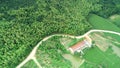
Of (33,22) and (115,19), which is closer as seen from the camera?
(33,22)

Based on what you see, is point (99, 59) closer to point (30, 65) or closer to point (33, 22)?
point (30, 65)

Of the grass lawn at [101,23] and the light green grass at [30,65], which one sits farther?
the grass lawn at [101,23]

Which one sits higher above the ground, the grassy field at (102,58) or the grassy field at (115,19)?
the grassy field at (115,19)

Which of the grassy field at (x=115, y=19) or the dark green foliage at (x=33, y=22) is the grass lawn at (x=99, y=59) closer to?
the dark green foliage at (x=33, y=22)

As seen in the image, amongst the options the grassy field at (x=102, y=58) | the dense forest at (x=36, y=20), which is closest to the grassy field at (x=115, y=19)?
the dense forest at (x=36, y=20)

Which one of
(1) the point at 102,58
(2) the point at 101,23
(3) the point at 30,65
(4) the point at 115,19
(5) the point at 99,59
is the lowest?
(1) the point at 102,58

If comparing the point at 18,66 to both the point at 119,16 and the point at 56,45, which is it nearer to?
the point at 56,45

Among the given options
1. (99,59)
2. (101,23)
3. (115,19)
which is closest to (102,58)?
(99,59)

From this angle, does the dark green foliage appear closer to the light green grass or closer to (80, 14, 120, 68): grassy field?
the light green grass
